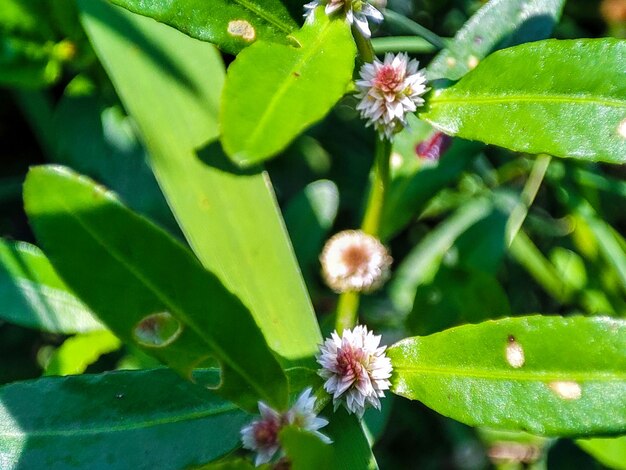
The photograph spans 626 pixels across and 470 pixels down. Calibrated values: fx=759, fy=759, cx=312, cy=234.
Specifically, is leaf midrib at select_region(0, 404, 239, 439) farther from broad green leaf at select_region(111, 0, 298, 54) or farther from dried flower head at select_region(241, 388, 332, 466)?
broad green leaf at select_region(111, 0, 298, 54)

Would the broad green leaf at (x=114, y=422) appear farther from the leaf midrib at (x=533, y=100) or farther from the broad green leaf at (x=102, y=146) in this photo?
the broad green leaf at (x=102, y=146)

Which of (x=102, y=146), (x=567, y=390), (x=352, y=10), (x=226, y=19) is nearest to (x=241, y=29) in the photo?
(x=226, y=19)

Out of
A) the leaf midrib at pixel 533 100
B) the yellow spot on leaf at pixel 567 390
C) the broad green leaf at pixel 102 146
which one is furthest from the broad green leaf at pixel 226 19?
the broad green leaf at pixel 102 146

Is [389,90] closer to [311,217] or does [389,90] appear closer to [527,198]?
[311,217]

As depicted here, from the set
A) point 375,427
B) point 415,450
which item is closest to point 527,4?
point 375,427

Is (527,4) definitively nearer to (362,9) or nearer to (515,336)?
(362,9)
